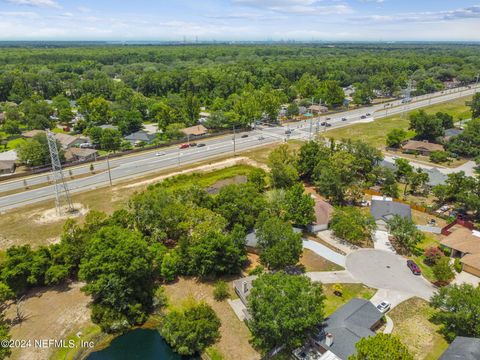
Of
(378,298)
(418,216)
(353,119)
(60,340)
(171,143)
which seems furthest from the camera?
(353,119)

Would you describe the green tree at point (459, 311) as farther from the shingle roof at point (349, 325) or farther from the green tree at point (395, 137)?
the green tree at point (395, 137)

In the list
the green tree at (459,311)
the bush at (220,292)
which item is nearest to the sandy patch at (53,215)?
the bush at (220,292)

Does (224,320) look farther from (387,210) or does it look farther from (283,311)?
(387,210)

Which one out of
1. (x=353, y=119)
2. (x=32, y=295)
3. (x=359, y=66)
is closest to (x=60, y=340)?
(x=32, y=295)

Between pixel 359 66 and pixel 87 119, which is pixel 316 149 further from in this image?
pixel 359 66

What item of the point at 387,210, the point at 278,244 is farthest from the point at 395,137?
the point at 278,244

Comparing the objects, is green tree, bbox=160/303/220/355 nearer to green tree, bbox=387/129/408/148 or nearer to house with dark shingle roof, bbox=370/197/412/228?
house with dark shingle roof, bbox=370/197/412/228
